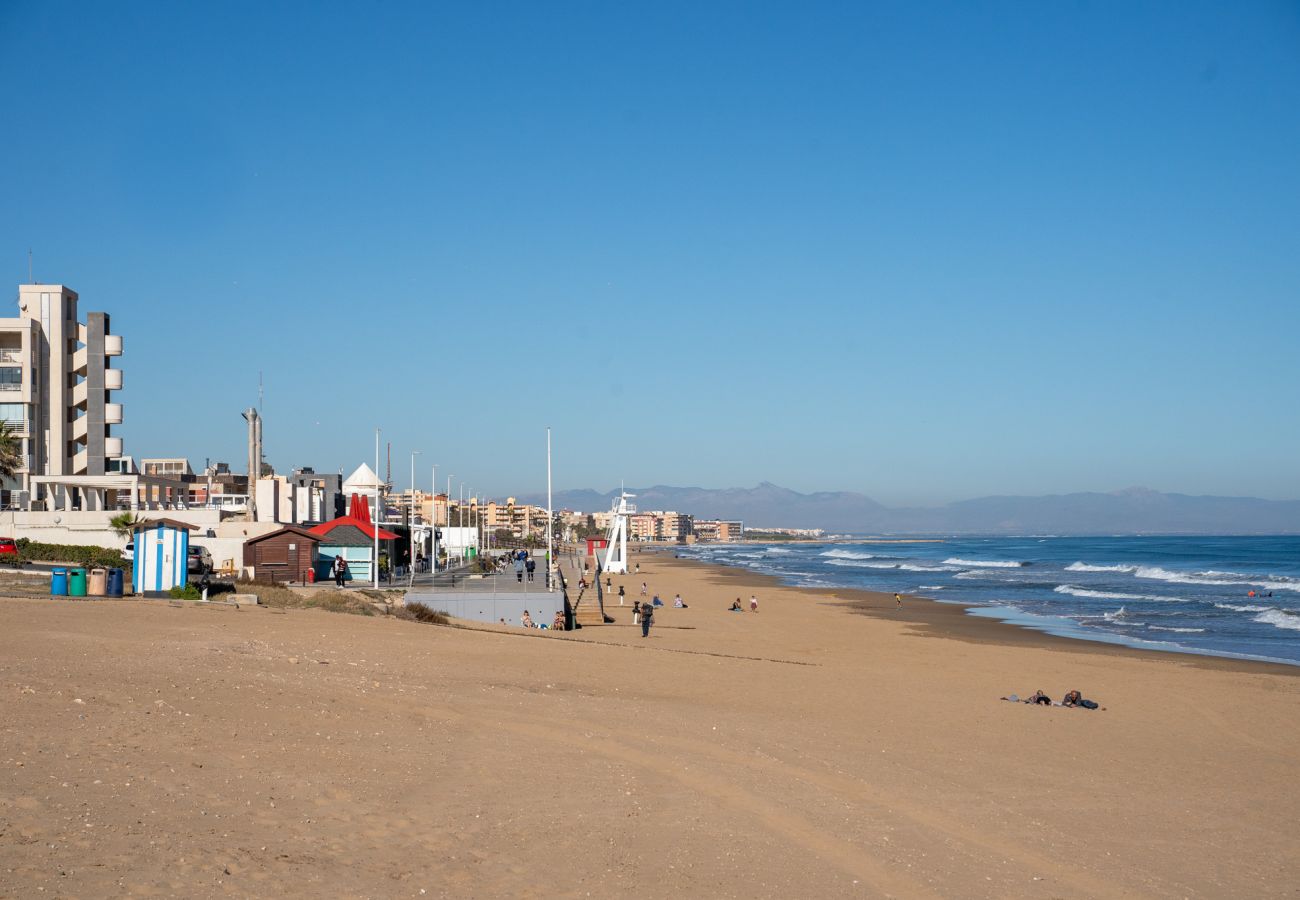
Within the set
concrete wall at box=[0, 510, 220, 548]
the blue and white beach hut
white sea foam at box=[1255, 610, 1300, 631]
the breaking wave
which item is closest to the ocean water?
white sea foam at box=[1255, 610, 1300, 631]

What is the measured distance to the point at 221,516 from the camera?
46281mm

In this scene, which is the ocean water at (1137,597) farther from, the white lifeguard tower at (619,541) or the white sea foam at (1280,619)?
the white lifeguard tower at (619,541)

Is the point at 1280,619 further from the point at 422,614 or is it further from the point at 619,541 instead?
the point at 619,541

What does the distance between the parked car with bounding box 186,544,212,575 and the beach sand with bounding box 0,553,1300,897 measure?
13.6 meters

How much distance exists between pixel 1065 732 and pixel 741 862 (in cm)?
919

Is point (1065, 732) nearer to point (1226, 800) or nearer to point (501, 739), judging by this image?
point (1226, 800)

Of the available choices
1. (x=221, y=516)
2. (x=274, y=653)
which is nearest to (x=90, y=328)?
(x=221, y=516)

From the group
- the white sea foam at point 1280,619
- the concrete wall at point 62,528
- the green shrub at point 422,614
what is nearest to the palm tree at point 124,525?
the concrete wall at point 62,528

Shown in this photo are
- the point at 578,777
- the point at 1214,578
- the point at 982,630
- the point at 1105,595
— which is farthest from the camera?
the point at 1214,578

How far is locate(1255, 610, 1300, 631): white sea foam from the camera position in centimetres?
Result: 3712

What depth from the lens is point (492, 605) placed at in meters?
28.2

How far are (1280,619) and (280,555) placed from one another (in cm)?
3484

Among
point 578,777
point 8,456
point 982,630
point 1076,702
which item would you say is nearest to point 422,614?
point 1076,702

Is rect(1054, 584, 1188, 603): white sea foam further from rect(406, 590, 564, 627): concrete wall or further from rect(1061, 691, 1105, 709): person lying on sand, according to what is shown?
rect(1061, 691, 1105, 709): person lying on sand
